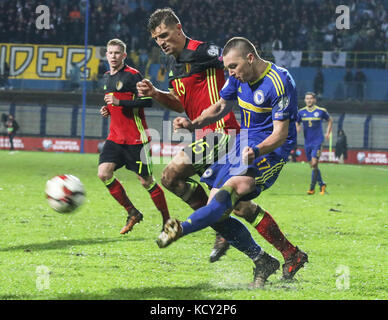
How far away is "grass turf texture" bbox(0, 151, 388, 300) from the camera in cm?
510

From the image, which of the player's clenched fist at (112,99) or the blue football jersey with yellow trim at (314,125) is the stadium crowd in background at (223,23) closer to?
the blue football jersey with yellow trim at (314,125)

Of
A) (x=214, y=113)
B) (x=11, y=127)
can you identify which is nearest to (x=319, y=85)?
(x=11, y=127)

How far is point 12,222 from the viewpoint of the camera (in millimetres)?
9000

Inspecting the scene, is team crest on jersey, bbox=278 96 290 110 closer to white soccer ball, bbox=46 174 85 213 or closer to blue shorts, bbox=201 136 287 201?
blue shorts, bbox=201 136 287 201

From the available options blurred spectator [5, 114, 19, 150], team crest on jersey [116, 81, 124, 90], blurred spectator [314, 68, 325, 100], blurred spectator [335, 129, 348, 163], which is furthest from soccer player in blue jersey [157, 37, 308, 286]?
blurred spectator [5, 114, 19, 150]

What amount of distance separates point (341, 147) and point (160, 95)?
26.8 meters

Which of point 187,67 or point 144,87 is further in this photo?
point 187,67

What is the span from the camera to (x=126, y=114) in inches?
339

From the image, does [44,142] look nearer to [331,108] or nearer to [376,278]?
[331,108]

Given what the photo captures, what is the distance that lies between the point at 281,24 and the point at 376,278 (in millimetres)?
31254

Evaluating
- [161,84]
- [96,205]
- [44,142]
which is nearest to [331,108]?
[161,84]

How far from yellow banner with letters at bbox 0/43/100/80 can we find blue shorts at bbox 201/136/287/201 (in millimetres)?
30563

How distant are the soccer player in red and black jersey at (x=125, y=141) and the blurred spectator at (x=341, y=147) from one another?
23542 millimetres

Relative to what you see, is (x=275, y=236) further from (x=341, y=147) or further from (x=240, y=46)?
(x=341, y=147)
